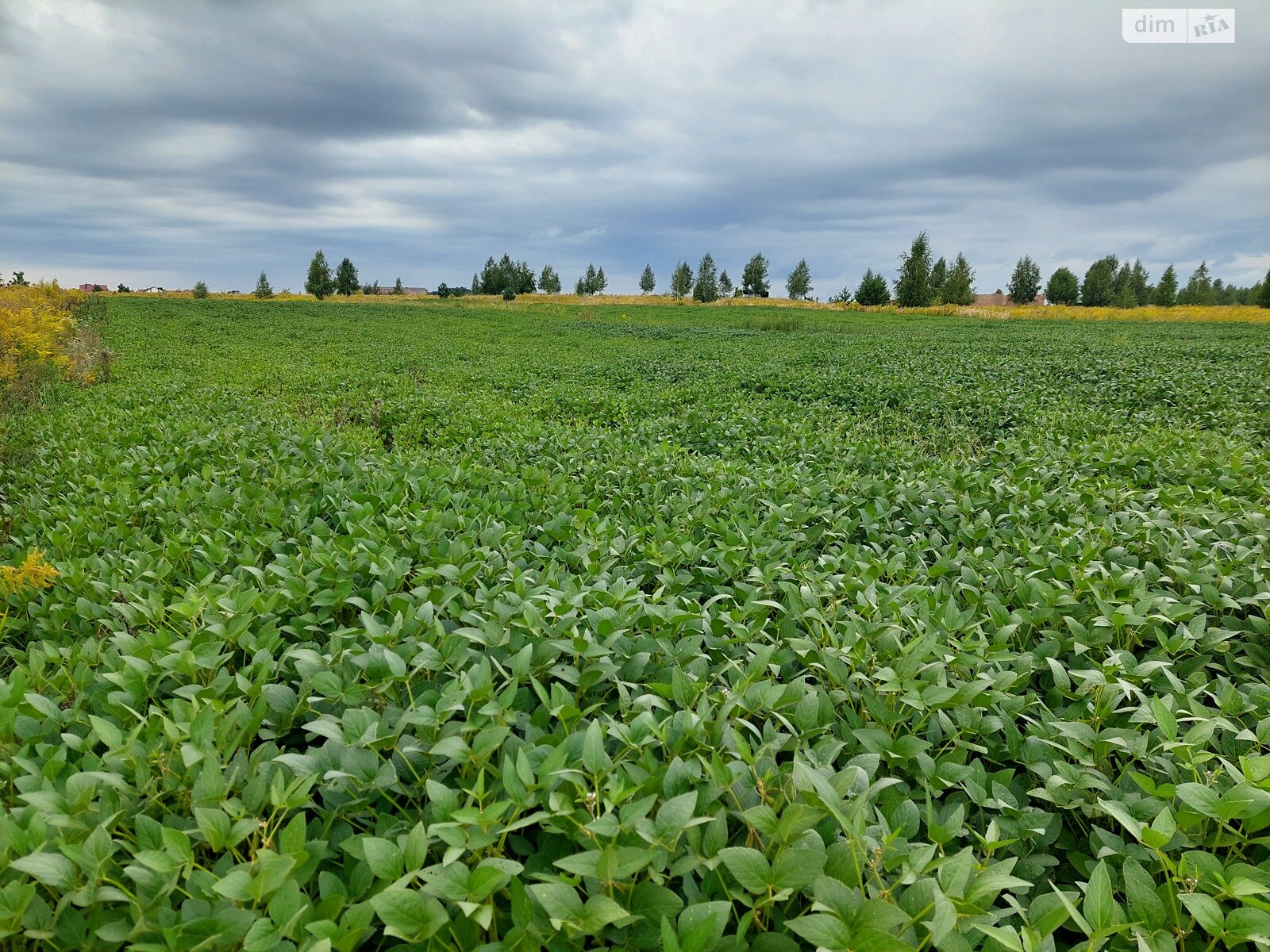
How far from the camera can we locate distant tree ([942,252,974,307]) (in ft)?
217

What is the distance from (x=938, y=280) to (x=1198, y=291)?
37078mm

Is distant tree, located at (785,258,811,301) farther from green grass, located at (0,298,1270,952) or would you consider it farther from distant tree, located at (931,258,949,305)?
green grass, located at (0,298,1270,952)

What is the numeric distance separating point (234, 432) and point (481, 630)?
5125 millimetres

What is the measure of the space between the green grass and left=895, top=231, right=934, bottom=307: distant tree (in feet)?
211

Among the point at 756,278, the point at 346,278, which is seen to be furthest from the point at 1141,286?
the point at 346,278

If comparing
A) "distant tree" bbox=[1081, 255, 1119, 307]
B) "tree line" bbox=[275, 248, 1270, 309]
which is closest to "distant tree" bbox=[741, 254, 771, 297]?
"tree line" bbox=[275, 248, 1270, 309]

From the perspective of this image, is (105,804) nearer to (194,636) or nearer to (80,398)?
(194,636)

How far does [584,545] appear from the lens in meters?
3.24

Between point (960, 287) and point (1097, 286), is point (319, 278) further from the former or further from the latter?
point (1097, 286)

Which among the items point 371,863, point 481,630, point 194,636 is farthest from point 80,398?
point 371,863

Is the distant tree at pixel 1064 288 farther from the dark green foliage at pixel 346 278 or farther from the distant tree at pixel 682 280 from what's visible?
the dark green foliage at pixel 346 278

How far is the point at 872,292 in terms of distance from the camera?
68.6 meters

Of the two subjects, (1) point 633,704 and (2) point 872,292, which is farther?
(2) point 872,292

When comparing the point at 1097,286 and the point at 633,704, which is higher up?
the point at 1097,286
